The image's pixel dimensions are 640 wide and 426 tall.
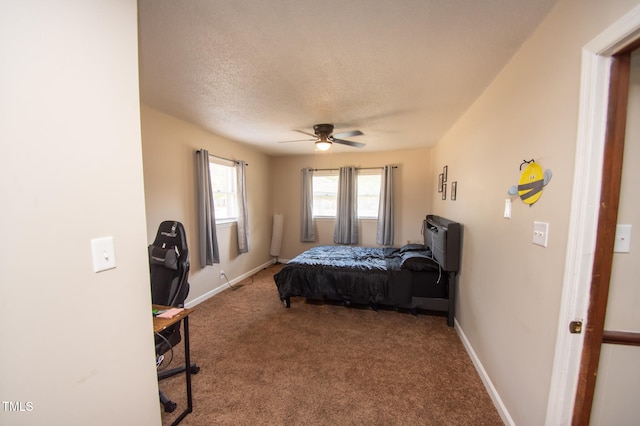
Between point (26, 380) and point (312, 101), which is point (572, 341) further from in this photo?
point (312, 101)

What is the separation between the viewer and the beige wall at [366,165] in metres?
4.52

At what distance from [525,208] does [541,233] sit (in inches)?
A: 8.3

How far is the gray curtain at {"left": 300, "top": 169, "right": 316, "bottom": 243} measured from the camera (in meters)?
4.96

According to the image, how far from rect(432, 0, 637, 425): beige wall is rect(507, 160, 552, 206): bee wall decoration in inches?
1.4

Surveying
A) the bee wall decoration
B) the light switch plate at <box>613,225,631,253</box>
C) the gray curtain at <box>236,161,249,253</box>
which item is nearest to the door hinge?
the light switch plate at <box>613,225,631,253</box>

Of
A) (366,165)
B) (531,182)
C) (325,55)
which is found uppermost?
(325,55)

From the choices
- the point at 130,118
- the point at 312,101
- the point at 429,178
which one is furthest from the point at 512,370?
the point at 429,178

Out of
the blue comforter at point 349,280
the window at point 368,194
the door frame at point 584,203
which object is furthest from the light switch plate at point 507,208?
the window at point 368,194

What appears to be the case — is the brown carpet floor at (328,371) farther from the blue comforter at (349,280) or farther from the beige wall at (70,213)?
the beige wall at (70,213)

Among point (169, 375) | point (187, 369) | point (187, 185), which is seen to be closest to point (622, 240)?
point (187, 369)

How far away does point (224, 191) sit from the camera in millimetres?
3855

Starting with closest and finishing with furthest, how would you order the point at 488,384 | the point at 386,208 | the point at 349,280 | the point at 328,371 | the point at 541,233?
1. the point at 541,233
2. the point at 488,384
3. the point at 328,371
4. the point at 349,280
5. the point at 386,208

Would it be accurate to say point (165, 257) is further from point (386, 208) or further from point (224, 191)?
point (386, 208)

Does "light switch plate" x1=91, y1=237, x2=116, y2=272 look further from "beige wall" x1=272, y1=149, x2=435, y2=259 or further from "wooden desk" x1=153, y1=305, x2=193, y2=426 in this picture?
"beige wall" x1=272, y1=149, x2=435, y2=259
